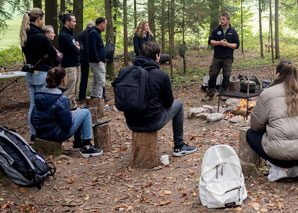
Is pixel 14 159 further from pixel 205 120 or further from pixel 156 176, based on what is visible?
pixel 205 120

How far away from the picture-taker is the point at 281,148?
13.0ft

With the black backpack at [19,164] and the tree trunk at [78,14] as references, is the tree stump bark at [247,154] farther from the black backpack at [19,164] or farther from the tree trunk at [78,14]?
the tree trunk at [78,14]

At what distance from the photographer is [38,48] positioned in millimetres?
6121

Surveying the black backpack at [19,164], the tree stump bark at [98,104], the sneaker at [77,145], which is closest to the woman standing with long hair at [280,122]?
the black backpack at [19,164]

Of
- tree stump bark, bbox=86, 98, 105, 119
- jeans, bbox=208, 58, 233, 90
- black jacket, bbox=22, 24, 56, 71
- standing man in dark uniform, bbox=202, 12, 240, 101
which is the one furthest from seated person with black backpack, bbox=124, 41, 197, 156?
jeans, bbox=208, 58, 233, 90

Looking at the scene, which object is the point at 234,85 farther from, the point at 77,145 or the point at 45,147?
the point at 45,147

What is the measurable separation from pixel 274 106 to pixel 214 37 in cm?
528

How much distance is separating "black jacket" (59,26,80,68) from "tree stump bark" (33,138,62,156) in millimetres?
2904

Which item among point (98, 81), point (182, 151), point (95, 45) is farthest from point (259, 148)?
point (95, 45)

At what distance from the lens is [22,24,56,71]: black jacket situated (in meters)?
5.97

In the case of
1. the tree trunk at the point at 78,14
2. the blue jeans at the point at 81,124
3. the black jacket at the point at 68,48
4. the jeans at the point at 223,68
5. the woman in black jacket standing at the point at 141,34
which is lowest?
the blue jeans at the point at 81,124

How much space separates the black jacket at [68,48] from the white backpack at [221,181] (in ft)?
16.2

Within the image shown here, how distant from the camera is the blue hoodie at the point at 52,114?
16.7 feet

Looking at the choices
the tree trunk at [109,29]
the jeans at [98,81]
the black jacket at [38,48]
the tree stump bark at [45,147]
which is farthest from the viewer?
the tree trunk at [109,29]
